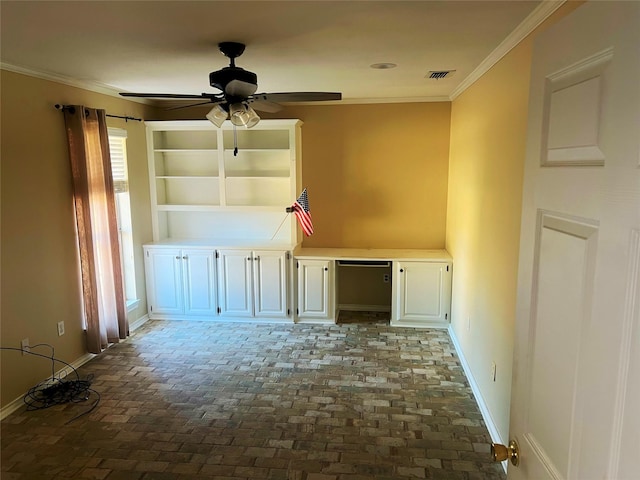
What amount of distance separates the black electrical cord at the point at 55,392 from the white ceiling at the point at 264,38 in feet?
7.30

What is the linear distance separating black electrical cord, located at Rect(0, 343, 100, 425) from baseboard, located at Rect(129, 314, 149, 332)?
1109mm

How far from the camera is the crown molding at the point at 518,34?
80.8 inches

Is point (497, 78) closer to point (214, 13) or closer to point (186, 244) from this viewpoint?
point (214, 13)

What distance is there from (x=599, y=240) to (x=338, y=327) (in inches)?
168

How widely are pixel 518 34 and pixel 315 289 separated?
327cm

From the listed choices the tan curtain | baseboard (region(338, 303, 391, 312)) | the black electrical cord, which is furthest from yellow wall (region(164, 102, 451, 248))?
the black electrical cord

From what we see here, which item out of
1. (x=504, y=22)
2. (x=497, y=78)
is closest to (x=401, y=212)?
(x=497, y=78)

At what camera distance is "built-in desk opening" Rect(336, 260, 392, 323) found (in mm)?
5462

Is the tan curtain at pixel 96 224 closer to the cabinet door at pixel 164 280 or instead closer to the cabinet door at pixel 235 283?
the cabinet door at pixel 164 280

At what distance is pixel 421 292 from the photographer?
485 cm

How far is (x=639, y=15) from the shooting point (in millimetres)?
733

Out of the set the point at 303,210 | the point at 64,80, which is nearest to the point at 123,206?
A: the point at 64,80

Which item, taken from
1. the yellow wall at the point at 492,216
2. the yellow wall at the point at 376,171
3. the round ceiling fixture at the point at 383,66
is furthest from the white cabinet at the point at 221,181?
the yellow wall at the point at 492,216

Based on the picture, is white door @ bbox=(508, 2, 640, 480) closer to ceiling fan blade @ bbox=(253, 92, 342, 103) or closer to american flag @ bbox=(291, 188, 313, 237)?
ceiling fan blade @ bbox=(253, 92, 342, 103)
